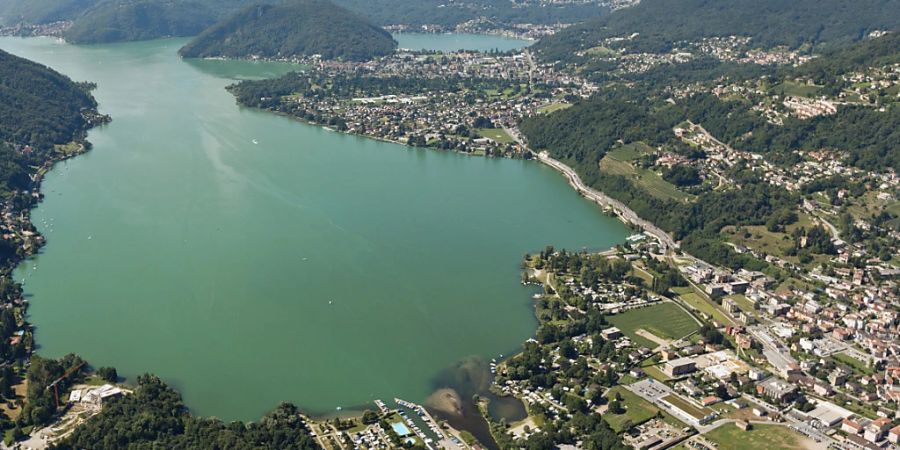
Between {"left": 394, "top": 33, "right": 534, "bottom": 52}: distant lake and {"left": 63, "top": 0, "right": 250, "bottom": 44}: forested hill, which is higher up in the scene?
{"left": 63, "top": 0, "right": 250, "bottom": 44}: forested hill

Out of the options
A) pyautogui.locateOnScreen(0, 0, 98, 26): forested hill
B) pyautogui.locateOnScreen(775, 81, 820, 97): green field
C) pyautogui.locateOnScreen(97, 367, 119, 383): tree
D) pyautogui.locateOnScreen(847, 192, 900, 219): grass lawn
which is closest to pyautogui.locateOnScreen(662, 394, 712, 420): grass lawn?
pyautogui.locateOnScreen(97, 367, 119, 383): tree

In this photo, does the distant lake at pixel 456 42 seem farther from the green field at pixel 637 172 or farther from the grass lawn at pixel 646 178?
the grass lawn at pixel 646 178

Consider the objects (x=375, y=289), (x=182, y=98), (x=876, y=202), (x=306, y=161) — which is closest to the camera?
(x=375, y=289)

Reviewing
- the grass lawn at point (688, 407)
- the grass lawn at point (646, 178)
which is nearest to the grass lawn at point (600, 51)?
the grass lawn at point (646, 178)

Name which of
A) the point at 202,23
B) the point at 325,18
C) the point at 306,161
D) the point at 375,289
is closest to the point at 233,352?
the point at 375,289

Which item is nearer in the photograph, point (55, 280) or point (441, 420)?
point (441, 420)

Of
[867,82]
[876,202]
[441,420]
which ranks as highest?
[867,82]

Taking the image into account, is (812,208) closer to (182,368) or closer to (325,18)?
(182,368)

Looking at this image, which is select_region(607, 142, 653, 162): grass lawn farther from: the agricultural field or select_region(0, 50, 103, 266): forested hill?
select_region(0, 50, 103, 266): forested hill

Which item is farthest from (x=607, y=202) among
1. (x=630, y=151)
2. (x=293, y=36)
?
(x=293, y=36)
